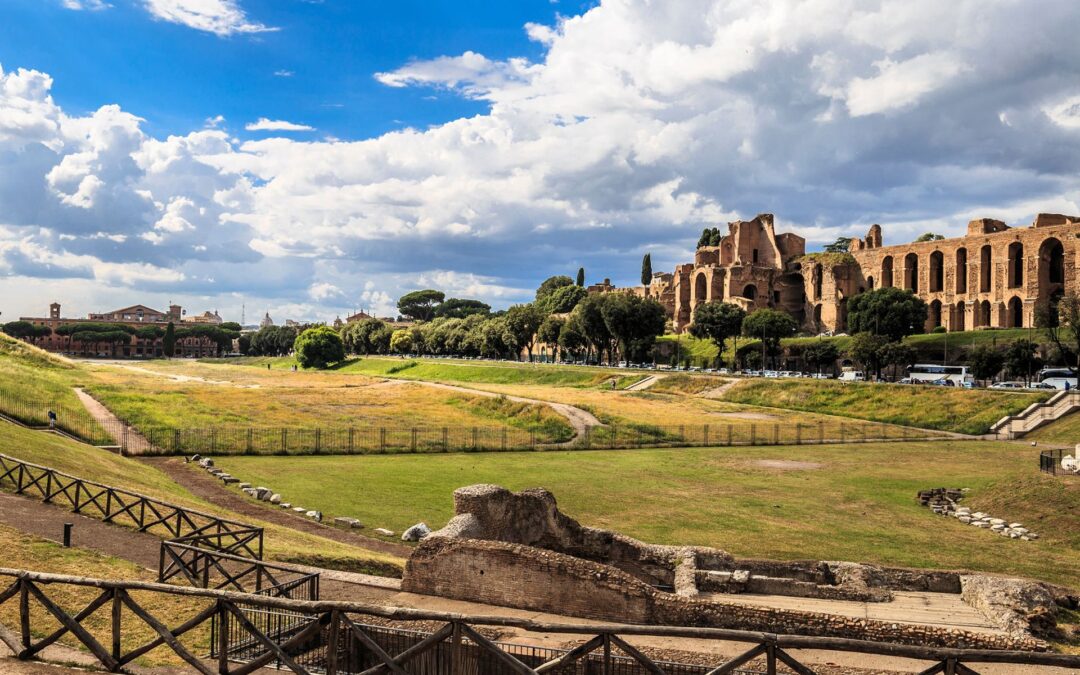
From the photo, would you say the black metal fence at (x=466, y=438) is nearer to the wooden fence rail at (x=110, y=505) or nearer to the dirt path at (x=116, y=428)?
the dirt path at (x=116, y=428)

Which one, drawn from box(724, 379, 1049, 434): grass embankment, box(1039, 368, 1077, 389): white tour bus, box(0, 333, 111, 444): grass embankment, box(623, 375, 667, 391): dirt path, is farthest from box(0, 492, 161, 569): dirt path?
box(1039, 368, 1077, 389): white tour bus

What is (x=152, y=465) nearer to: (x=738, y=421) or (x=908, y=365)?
(x=738, y=421)

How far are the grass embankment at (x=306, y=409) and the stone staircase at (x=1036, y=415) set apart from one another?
2726cm

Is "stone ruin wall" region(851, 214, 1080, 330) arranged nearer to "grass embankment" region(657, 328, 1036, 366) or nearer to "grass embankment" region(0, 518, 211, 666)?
"grass embankment" region(657, 328, 1036, 366)

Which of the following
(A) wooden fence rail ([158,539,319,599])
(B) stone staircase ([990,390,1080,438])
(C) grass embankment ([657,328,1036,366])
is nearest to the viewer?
(A) wooden fence rail ([158,539,319,599])

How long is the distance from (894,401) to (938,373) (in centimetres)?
1792

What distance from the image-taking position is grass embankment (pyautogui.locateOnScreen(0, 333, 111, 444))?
3400 cm

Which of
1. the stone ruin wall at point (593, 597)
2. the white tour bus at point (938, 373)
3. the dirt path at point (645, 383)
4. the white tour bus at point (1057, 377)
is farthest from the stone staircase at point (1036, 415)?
the stone ruin wall at point (593, 597)

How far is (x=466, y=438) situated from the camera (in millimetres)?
41969

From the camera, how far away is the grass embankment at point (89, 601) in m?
10.3

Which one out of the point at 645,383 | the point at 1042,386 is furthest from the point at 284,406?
the point at 1042,386

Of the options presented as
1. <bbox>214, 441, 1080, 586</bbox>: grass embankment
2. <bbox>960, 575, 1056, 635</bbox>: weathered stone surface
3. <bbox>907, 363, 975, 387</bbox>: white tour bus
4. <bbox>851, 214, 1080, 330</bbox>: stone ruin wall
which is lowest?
<bbox>214, 441, 1080, 586</bbox>: grass embankment

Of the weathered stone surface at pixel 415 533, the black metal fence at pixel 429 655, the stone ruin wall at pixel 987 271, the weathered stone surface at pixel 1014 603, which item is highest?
the stone ruin wall at pixel 987 271

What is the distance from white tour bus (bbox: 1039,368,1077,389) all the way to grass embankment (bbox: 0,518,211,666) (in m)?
62.7
